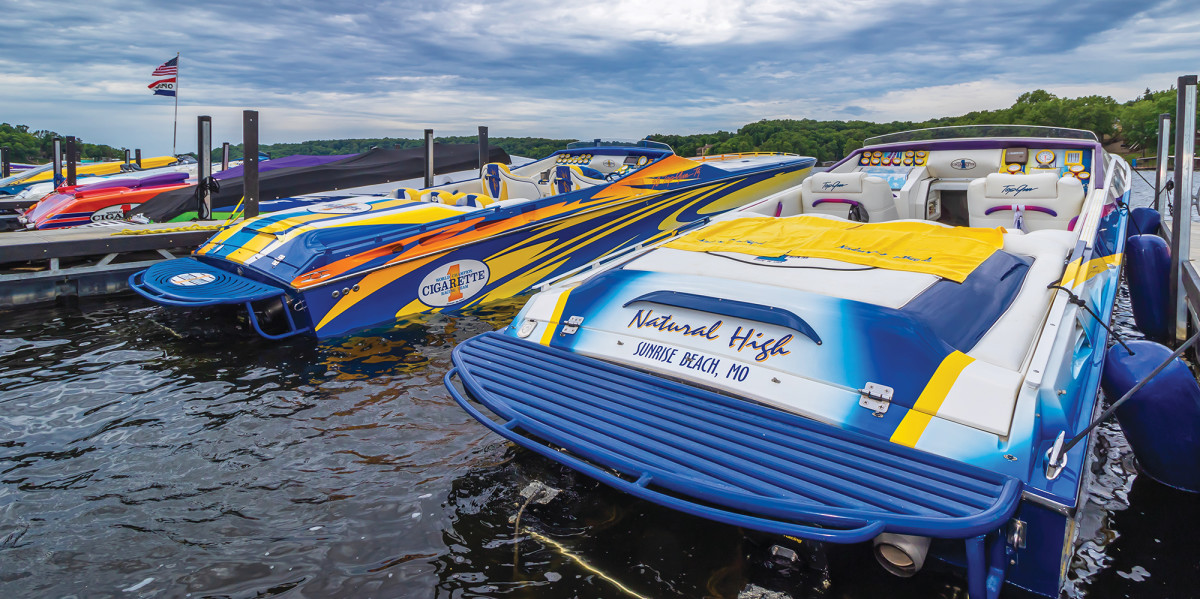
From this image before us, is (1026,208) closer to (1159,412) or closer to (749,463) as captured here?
(1159,412)

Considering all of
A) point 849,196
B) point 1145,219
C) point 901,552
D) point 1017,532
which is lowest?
point 901,552

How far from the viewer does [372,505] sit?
329 cm

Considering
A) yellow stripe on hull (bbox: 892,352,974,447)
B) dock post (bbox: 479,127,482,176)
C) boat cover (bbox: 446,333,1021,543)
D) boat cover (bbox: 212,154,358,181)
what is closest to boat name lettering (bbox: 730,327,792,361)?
boat cover (bbox: 446,333,1021,543)

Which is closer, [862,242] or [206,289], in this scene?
[862,242]

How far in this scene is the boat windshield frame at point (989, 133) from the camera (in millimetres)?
6906

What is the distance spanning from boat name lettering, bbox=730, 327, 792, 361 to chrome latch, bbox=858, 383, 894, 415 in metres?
0.39

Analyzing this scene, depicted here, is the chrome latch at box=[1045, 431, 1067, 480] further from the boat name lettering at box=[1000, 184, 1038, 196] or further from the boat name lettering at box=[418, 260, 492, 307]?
the boat name lettering at box=[418, 260, 492, 307]

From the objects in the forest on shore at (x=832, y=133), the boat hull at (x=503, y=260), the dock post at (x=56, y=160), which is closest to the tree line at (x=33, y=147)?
the forest on shore at (x=832, y=133)

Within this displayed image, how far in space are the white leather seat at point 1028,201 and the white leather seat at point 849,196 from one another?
0.69 m

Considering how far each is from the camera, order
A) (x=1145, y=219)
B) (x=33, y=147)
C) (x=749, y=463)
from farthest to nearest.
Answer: (x=33, y=147) < (x=1145, y=219) < (x=749, y=463)

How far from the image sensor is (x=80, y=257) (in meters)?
8.10

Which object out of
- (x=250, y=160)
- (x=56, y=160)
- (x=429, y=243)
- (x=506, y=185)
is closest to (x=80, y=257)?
(x=250, y=160)

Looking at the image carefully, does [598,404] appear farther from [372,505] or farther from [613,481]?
[372,505]

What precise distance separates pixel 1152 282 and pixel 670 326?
17.8ft
